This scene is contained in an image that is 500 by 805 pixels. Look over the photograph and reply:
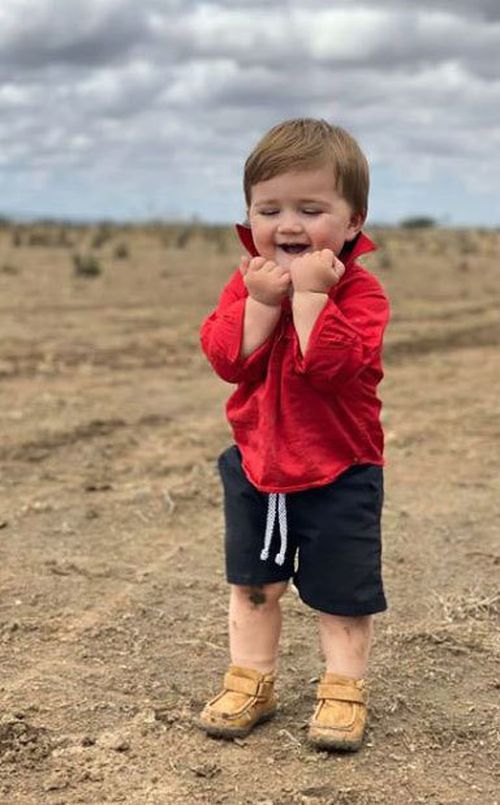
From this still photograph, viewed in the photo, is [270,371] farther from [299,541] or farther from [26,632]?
[26,632]

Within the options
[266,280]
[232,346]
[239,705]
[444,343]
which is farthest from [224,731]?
[444,343]

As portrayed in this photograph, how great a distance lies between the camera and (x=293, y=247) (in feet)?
10.0

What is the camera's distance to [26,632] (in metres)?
4.01

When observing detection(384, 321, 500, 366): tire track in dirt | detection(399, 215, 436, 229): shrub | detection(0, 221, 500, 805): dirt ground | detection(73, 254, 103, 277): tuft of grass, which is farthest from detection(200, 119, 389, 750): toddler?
detection(399, 215, 436, 229): shrub

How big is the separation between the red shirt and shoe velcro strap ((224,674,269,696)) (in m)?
0.60

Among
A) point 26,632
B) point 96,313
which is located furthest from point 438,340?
point 26,632

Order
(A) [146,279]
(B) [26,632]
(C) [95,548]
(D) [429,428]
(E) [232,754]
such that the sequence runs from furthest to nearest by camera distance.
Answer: (A) [146,279]
(D) [429,428]
(C) [95,548]
(B) [26,632]
(E) [232,754]

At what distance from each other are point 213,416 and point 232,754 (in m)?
4.77

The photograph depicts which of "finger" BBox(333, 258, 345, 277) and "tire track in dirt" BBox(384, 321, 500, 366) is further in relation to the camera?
"tire track in dirt" BBox(384, 321, 500, 366)

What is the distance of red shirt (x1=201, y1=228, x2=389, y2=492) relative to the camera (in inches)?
120

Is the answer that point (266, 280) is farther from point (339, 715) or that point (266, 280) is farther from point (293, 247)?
point (339, 715)

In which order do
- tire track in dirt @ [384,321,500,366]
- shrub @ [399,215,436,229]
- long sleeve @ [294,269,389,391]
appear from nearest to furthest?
long sleeve @ [294,269,389,391], tire track in dirt @ [384,321,500,366], shrub @ [399,215,436,229]

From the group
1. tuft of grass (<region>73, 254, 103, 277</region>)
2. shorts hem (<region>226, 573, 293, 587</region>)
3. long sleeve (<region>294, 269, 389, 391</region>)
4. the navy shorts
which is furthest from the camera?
tuft of grass (<region>73, 254, 103, 277</region>)

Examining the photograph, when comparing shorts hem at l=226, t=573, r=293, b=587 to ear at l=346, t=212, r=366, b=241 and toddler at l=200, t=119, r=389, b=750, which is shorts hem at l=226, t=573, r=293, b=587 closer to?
toddler at l=200, t=119, r=389, b=750
